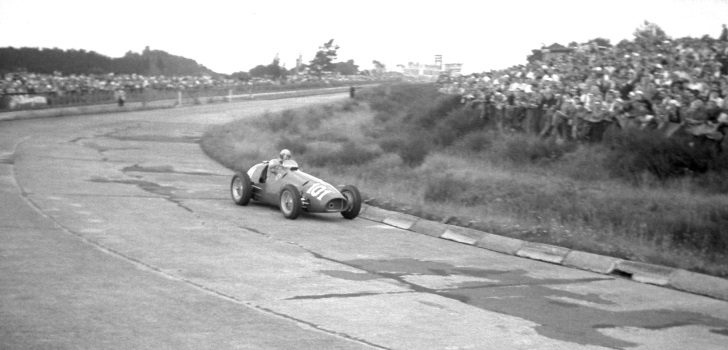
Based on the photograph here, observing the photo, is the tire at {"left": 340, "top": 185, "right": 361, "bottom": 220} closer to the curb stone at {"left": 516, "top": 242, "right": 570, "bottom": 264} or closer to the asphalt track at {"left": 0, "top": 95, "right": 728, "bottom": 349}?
the asphalt track at {"left": 0, "top": 95, "right": 728, "bottom": 349}

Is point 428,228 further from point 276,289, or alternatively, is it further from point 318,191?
point 276,289

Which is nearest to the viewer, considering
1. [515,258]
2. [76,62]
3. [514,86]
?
[515,258]

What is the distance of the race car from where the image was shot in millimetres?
16906

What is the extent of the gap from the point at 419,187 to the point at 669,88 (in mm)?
7018

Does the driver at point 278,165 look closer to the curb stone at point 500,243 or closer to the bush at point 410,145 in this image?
the curb stone at point 500,243

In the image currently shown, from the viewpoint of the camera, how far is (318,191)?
1700 cm

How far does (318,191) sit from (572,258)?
202 inches

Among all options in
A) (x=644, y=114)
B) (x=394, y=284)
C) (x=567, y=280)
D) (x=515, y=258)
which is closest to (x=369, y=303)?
(x=394, y=284)

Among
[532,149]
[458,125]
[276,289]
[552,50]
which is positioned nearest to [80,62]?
[552,50]

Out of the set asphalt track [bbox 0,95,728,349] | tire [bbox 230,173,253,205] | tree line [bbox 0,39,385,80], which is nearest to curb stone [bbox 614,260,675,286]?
asphalt track [bbox 0,95,728,349]

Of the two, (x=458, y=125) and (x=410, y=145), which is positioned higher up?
(x=458, y=125)

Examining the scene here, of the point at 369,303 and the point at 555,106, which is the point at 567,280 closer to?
the point at 369,303

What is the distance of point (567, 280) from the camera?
12.5m

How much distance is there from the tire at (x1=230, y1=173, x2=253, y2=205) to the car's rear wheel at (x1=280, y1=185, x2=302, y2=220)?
4.22 ft
